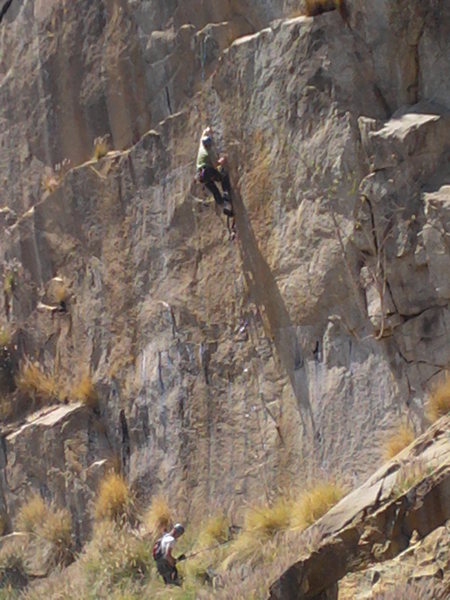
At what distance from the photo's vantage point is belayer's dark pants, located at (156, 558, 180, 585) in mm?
12789

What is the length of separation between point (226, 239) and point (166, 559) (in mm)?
3922

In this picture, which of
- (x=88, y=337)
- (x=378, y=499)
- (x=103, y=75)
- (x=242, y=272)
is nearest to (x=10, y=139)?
(x=103, y=75)

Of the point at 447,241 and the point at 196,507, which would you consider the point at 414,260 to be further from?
the point at 196,507

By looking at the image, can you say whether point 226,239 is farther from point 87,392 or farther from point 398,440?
point 87,392

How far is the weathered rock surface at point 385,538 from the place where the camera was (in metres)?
8.14

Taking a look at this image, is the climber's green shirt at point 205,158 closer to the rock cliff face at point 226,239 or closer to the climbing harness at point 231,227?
the rock cliff face at point 226,239

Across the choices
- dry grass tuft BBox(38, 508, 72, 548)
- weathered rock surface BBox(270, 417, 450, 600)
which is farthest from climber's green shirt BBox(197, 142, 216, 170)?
dry grass tuft BBox(38, 508, 72, 548)

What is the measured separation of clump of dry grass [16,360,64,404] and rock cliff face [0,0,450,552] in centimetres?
15

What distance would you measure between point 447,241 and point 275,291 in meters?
2.75

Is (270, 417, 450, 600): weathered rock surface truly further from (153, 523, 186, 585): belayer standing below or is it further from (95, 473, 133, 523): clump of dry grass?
(95, 473, 133, 523): clump of dry grass

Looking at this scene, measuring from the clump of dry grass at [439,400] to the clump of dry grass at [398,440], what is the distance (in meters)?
0.30

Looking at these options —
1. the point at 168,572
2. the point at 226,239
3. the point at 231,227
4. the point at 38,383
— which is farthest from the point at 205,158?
the point at 38,383

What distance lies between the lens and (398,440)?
1133cm

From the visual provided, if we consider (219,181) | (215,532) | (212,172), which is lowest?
(215,532)
